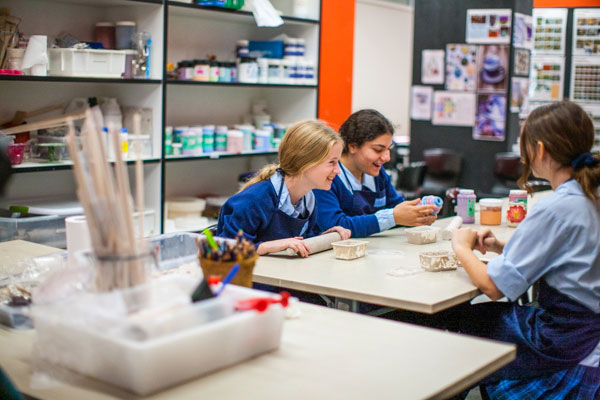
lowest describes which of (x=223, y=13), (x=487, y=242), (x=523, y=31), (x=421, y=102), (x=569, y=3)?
(x=487, y=242)

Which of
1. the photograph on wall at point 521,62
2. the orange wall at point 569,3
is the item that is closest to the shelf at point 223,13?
the photograph on wall at point 521,62

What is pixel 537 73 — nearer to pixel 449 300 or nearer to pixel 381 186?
pixel 381 186

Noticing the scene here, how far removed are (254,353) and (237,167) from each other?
409 cm

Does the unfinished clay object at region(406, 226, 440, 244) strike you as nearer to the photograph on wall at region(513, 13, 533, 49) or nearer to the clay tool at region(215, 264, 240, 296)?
the clay tool at region(215, 264, 240, 296)

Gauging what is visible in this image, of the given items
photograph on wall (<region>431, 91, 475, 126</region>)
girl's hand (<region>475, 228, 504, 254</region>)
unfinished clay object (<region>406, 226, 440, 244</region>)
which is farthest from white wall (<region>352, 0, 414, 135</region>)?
girl's hand (<region>475, 228, 504, 254</region>)

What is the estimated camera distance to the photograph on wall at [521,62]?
669 cm

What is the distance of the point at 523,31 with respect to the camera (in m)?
6.74

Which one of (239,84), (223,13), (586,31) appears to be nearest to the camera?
(223,13)

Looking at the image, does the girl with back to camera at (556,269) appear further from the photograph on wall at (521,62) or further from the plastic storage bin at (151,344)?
the photograph on wall at (521,62)

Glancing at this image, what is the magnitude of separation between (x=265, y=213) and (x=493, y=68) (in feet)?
14.6

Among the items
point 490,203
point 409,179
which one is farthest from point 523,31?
point 490,203

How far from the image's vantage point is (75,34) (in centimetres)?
456

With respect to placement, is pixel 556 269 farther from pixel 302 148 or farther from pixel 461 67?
pixel 461 67

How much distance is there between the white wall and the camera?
30.1ft
